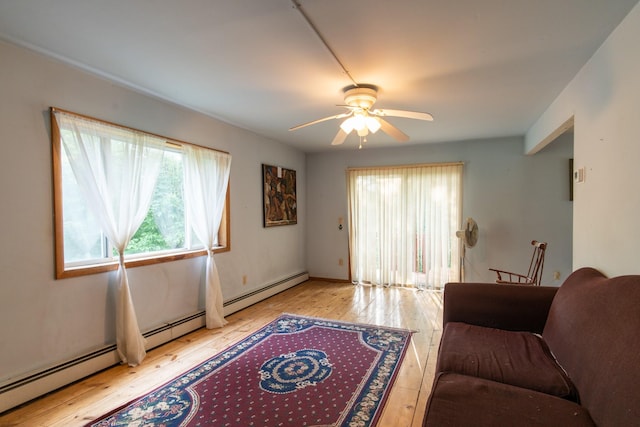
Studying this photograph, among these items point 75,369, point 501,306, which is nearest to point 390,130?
point 501,306

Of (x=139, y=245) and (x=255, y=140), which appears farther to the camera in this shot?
(x=255, y=140)

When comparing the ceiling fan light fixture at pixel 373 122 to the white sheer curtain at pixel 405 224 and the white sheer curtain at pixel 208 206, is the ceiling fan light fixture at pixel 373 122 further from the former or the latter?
the white sheer curtain at pixel 405 224

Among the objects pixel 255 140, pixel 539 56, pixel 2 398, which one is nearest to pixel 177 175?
pixel 255 140

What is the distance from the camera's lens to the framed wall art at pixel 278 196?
4614mm

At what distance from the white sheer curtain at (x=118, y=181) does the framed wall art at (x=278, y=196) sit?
6.16 ft

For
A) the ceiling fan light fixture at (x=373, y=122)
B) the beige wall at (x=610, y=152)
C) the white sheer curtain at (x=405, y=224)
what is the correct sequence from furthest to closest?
the white sheer curtain at (x=405, y=224) < the ceiling fan light fixture at (x=373, y=122) < the beige wall at (x=610, y=152)

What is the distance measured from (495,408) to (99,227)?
9.37ft

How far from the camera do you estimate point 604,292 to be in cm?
154

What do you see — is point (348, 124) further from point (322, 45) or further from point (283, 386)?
point (283, 386)

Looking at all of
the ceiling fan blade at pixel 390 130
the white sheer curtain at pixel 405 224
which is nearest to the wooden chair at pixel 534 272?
the white sheer curtain at pixel 405 224

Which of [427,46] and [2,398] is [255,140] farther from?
[2,398]

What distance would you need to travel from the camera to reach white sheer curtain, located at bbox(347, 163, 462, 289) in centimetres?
490

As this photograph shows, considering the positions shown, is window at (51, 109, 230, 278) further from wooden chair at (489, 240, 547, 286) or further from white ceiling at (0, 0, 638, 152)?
wooden chair at (489, 240, 547, 286)

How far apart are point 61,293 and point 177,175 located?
1.47m
